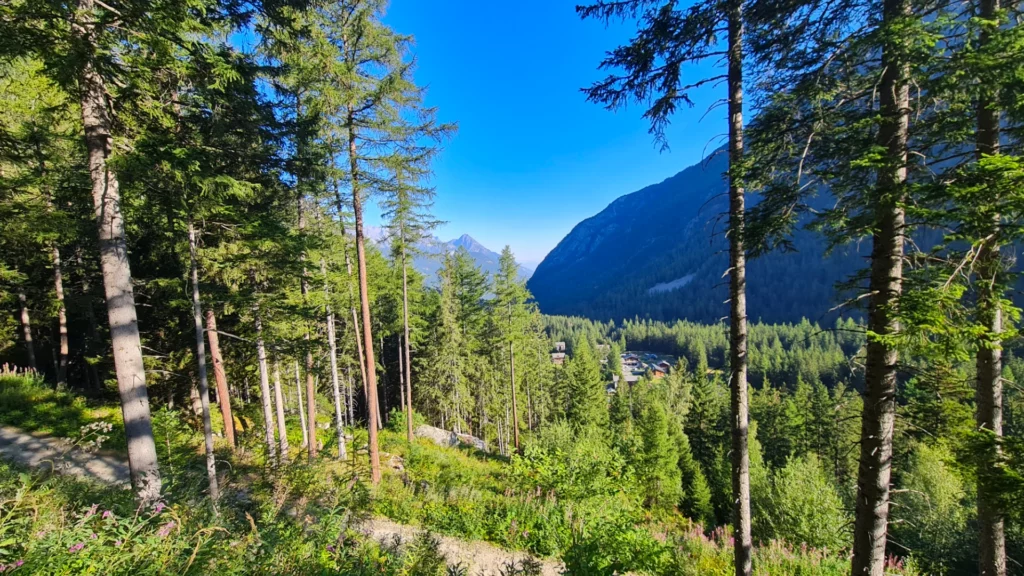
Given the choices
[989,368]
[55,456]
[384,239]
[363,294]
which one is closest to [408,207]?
[384,239]

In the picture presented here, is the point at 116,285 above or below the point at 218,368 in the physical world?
above

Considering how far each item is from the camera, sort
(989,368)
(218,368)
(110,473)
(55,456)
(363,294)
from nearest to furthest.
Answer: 1. (989,368)
2. (55,456)
3. (110,473)
4. (218,368)
5. (363,294)

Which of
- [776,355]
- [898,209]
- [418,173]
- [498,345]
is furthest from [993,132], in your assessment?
[776,355]

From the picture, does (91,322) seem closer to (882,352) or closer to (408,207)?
(408,207)

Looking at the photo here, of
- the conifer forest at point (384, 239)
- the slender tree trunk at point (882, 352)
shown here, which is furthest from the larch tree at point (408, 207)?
the slender tree trunk at point (882, 352)

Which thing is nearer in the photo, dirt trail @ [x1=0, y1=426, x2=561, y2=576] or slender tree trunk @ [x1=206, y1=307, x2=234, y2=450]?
dirt trail @ [x1=0, y1=426, x2=561, y2=576]

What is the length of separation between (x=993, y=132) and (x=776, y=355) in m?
91.7

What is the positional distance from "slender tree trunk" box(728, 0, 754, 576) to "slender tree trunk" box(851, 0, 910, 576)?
1.22 metres

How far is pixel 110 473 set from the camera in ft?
27.8

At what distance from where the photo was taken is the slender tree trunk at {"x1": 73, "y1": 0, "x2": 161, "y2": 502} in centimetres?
504

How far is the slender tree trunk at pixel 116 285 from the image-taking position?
16.5 feet

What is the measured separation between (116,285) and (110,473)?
257 inches

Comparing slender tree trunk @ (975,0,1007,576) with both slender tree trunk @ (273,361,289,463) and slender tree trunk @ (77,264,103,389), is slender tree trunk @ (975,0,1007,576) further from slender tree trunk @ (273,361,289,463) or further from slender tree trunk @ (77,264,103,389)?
slender tree trunk @ (77,264,103,389)

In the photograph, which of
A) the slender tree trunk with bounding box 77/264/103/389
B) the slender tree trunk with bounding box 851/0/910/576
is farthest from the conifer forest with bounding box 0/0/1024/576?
the slender tree trunk with bounding box 77/264/103/389
